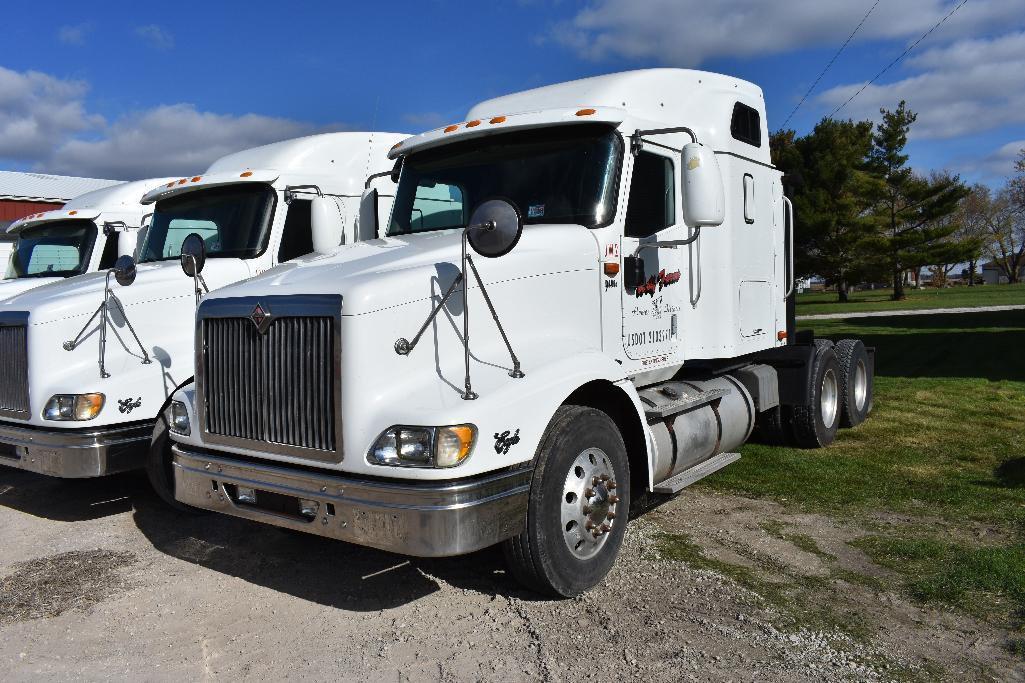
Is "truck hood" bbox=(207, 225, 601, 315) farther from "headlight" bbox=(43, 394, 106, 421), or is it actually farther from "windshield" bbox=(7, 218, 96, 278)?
"windshield" bbox=(7, 218, 96, 278)

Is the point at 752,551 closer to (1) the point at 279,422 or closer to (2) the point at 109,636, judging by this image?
(1) the point at 279,422

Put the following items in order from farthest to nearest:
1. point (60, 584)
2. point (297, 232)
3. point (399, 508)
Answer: point (297, 232), point (60, 584), point (399, 508)

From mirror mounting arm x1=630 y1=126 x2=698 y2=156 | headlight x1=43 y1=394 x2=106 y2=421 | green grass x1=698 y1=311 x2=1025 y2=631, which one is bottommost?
green grass x1=698 y1=311 x2=1025 y2=631

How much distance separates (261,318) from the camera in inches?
173

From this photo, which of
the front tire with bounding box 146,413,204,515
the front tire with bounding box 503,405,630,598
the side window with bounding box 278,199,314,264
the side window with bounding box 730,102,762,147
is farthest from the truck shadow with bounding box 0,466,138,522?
the side window with bounding box 730,102,762,147

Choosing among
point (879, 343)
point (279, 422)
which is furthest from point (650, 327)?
point (879, 343)

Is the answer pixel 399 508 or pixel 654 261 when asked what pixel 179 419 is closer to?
pixel 399 508

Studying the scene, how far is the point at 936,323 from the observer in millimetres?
24266

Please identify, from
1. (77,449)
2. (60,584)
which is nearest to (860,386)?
(77,449)

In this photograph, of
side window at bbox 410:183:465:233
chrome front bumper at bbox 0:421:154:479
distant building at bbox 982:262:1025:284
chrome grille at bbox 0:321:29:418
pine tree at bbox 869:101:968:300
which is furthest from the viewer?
distant building at bbox 982:262:1025:284

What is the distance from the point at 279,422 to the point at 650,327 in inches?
104

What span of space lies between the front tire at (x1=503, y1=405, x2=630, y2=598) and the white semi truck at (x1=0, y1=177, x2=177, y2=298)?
23.8 feet

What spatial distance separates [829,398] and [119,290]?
22.9 feet

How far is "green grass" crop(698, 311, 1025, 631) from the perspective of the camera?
4.86m
